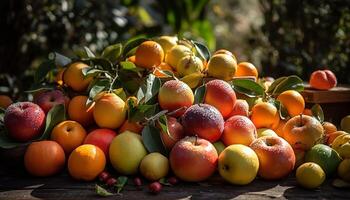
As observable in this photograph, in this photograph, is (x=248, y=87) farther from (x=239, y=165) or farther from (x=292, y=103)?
(x=239, y=165)

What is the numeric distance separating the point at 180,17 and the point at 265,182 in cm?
304

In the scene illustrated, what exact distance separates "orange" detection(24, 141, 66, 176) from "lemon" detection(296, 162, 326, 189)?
2.85 feet

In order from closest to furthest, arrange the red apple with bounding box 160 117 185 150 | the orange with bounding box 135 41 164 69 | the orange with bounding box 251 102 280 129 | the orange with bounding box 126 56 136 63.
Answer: the red apple with bounding box 160 117 185 150, the orange with bounding box 251 102 280 129, the orange with bounding box 135 41 164 69, the orange with bounding box 126 56 136 63

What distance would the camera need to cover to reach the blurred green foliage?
2939 millimetres

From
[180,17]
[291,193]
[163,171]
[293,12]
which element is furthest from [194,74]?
[180,17]

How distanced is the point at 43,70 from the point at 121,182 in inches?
32.2

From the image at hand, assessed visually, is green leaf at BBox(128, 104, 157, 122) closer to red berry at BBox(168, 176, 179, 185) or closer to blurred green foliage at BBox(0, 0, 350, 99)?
red berry at BBox(168, 176, 179, 185)

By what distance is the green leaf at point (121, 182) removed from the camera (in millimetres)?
1462

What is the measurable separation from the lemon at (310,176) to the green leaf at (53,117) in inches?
37.3

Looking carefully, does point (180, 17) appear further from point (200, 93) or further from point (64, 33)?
point (200, 93)

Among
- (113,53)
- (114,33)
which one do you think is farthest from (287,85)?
(114,33)

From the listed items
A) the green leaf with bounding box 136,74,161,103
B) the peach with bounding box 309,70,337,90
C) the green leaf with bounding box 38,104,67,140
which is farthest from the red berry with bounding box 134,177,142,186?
the peach with bounding box 309,70,337,90

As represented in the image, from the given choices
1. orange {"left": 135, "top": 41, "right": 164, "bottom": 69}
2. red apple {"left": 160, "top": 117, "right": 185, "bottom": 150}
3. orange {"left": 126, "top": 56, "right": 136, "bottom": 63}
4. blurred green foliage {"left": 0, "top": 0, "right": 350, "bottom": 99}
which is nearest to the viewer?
red apple {"left": 160, "top": 117, "right": 185, "bottom": 150}

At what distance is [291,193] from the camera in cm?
144
